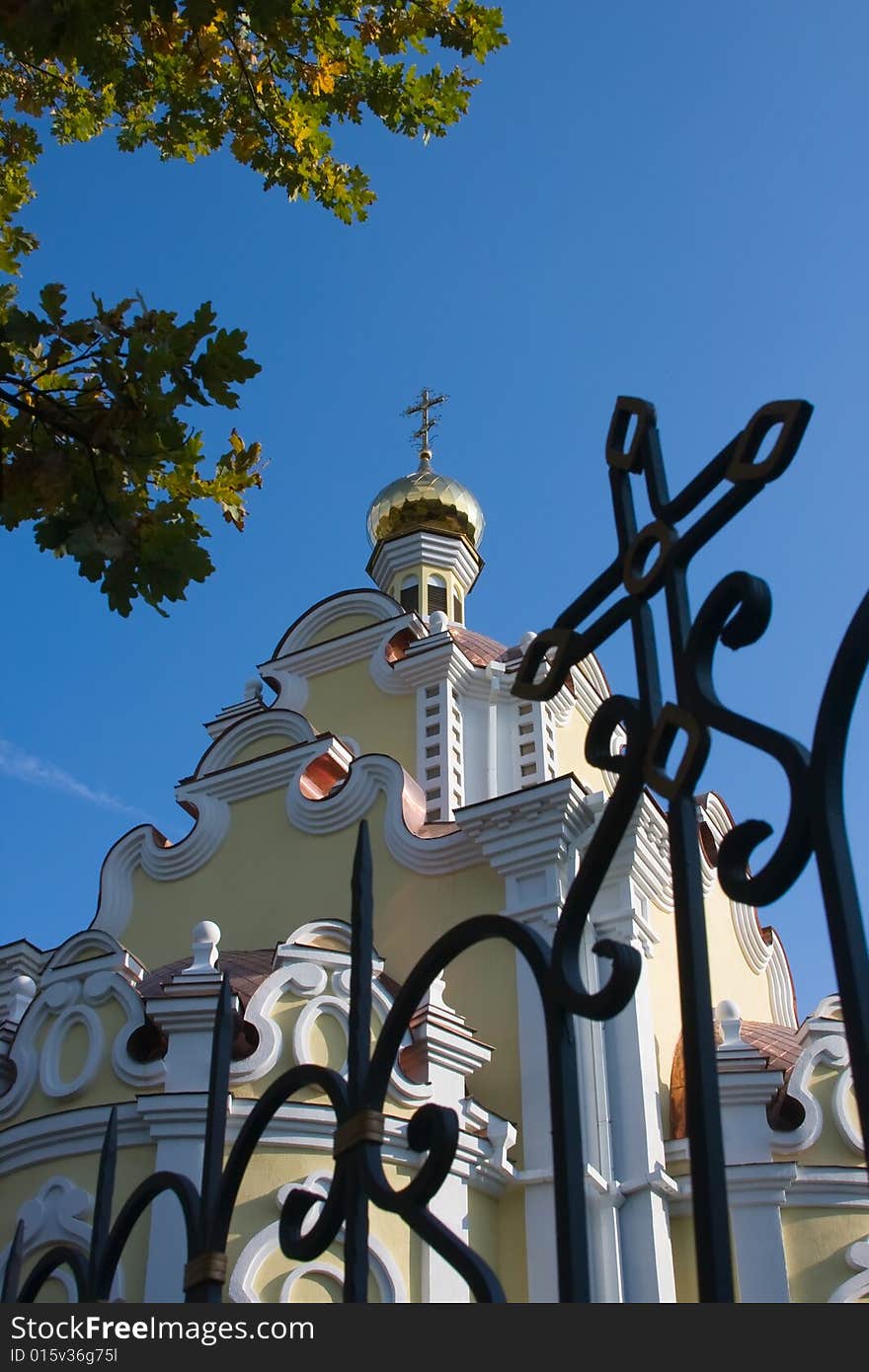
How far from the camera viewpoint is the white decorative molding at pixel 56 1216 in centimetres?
793

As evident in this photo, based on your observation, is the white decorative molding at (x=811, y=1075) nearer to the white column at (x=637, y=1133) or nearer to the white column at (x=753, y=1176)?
the white column at (x=753, y=1176)

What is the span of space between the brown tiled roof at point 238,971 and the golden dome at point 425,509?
9.28 m

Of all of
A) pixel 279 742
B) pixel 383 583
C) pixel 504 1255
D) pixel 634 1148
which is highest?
pixel 383 583

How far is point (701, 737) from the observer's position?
168 centimetres

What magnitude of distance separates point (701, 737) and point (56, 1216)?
7.48m

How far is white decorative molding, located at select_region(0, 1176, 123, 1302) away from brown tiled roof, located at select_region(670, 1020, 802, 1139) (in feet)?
11.9

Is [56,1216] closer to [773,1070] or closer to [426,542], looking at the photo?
[773,1070]

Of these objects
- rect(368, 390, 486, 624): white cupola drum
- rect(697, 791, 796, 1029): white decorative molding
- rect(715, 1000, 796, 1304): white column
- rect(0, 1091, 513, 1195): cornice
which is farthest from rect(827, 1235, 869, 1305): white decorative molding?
rect(368, 390, 486, 624): white cupola drum

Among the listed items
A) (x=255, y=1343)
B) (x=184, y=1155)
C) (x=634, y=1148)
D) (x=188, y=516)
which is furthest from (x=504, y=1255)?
(x=255, y=1343)

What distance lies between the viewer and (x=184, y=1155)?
784 cm

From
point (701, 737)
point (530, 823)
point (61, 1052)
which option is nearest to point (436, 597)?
point (530, 823)

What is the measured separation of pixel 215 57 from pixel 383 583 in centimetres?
1330

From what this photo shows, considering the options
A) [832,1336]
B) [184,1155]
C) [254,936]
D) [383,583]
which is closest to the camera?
[832,1336]

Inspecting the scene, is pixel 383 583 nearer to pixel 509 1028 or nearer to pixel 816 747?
pixel 509 1028
